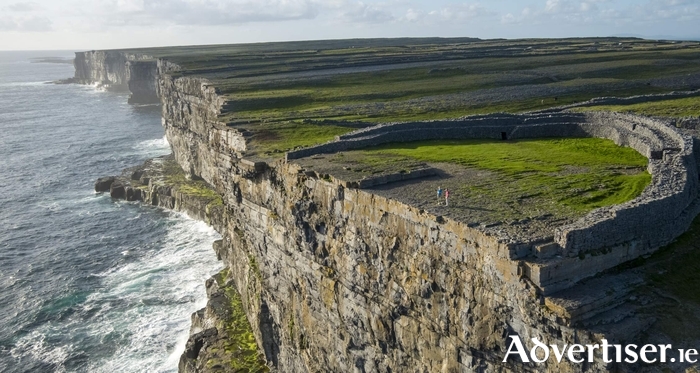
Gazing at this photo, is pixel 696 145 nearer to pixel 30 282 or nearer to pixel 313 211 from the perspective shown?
pixel 313 211

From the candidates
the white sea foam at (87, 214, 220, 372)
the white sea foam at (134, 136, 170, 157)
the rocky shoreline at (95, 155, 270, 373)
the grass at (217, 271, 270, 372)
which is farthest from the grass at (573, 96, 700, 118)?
the white sea foam at (134, 136, 170, 157)

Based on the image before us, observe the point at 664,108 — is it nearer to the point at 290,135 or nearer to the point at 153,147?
the point at 290,135

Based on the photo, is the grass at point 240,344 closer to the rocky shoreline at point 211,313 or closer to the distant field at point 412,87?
the rocky shoreline at point 211,313

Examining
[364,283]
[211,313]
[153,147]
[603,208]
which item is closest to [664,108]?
[603,208]

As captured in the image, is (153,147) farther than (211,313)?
Yes

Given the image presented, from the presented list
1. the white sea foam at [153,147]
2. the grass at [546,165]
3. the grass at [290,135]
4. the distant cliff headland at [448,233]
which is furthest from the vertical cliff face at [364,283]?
the white sea foam at [153,147]

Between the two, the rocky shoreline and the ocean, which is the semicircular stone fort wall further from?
the ocean
